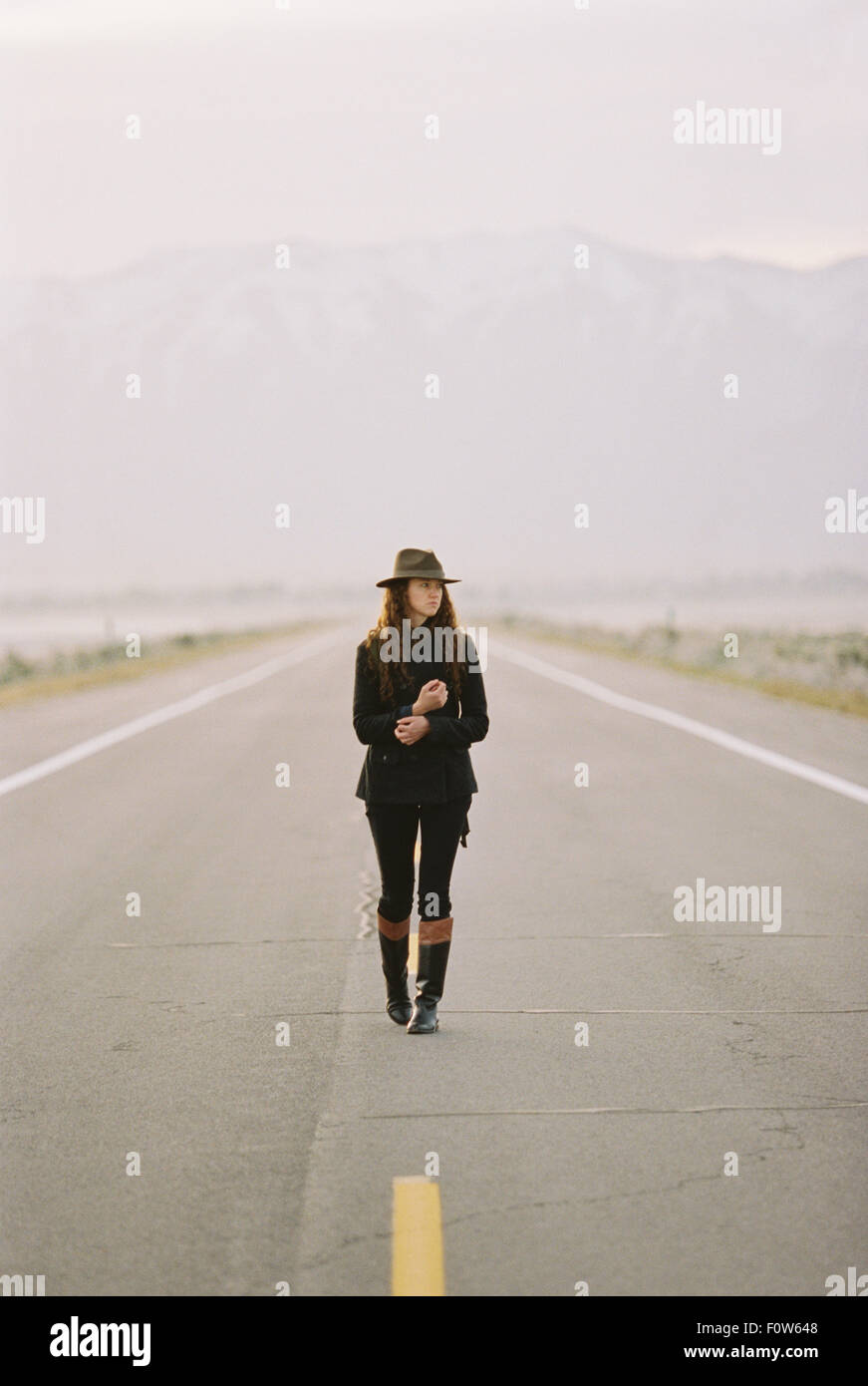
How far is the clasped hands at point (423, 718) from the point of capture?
21.8ft

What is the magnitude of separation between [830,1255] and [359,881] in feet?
20.9

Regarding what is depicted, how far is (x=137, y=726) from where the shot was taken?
23.1 metres

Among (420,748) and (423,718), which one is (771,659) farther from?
(423,718)

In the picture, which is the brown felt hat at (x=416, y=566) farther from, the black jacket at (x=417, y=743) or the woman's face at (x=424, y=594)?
the black jacket at (x=417, y=743)

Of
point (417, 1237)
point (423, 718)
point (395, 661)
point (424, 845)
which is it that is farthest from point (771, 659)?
point (417, 1237)

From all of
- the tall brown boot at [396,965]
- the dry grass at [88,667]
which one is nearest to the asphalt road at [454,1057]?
the tall brown boot at [396,965]

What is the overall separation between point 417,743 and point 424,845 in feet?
1.64

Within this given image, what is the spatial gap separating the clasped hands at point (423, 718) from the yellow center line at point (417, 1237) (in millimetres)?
2095

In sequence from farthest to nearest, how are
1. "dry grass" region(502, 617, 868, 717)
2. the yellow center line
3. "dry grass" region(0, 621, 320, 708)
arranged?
"dry grass" region(0, 621, 320, 708), "dry grass" region(502, 617, 868, 717), the yellow center line

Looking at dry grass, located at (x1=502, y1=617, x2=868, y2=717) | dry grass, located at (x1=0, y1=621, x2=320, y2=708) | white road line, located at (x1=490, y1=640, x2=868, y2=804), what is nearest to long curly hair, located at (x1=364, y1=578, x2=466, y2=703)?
white road line, located at (x1=490, y1=640, x2=868, y2=804)

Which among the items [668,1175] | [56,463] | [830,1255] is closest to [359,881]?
[668,1175]

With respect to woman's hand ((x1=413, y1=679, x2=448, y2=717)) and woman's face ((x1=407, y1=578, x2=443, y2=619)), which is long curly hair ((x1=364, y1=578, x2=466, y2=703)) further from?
woman's hand ((x1=413, y1=679, x2=448, y2=717))

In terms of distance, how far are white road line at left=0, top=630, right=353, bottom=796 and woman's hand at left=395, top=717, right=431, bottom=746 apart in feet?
32.4

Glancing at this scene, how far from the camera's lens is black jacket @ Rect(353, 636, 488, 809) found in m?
6.80
